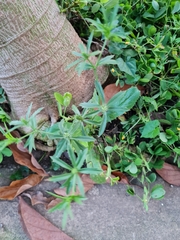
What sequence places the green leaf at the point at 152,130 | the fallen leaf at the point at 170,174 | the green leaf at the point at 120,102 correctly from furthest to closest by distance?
1. the fallen leaf at the point at 170,174
2. the green leaf at the point at 152,130
3. the green leaf at the point at 120,102

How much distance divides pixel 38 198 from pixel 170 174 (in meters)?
0.44

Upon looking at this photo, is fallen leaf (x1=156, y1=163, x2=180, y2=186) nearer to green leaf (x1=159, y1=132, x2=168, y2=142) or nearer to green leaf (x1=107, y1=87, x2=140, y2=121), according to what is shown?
green leaf (x1=159, y1=132, x2=168, y2=142)

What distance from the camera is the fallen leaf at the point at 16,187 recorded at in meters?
0.98

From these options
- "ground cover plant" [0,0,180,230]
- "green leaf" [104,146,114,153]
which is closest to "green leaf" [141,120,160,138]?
"ground cover plant" [0,0,180,230]

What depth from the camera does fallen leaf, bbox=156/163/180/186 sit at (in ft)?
3.38

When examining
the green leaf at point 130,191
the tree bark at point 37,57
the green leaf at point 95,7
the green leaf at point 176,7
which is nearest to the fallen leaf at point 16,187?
the tree bark at point 37,57

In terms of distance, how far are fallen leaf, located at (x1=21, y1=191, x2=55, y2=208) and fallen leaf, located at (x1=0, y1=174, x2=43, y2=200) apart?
3 cm

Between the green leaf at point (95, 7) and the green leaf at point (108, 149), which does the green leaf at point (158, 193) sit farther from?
the green leaf at point (95, 7)

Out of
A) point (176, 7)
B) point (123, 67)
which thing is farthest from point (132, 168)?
point (176, 7)

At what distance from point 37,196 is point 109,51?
0.51 meters

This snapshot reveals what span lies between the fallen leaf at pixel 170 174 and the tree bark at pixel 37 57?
35cm

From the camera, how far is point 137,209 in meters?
0.99

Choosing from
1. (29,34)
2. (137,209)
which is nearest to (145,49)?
(29,34)

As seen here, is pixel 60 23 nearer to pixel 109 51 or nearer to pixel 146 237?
pixel 109 51
